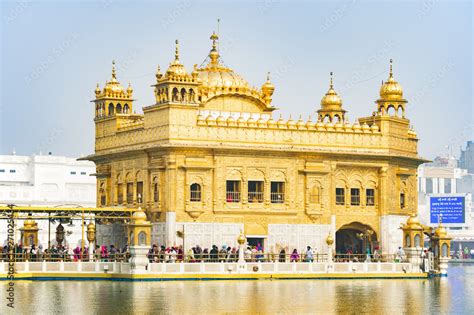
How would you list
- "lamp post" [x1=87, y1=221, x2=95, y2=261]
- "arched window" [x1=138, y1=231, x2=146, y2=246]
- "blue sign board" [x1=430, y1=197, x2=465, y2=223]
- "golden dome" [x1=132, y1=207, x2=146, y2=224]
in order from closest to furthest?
"arched window" [x1=138, y1=231, x2=146, y2=246], "golden dome" [x1=132, y1=207, x2=146, y2=224], "lamp post" [x1=87, y1=221, x2=95, y2=261], "blue sign board" [x1=430, y1=197, x2=465, y2=223]

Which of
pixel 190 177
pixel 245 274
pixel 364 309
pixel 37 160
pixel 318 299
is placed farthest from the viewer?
pixel 37 160

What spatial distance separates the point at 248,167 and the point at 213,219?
9.67ft

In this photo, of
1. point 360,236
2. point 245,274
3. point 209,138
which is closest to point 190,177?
point 209,138

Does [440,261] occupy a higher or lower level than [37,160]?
lower

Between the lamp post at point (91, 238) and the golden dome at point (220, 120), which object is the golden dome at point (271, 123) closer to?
the golden dome at point (220, 120)

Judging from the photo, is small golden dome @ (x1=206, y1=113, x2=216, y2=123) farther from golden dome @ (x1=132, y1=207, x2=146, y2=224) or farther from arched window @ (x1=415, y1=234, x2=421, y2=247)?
arched window @ (x1=415, y1=234, x2=421, y2=247)

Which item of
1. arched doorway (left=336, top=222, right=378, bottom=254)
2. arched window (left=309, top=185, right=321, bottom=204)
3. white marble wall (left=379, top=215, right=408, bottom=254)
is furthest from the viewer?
arched doorway (left=336, top=222, right=378, bottom=254)

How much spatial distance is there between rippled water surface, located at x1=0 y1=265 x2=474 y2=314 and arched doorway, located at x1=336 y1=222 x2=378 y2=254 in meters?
8.96

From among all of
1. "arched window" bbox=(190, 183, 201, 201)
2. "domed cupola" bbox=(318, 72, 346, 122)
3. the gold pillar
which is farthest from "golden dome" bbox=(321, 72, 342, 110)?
the gold pillar

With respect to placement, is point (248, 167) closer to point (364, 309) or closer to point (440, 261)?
point (440, 261)

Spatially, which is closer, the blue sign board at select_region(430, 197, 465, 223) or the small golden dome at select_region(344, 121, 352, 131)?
the small golden dome at select_region(344, 121, 352, 131)

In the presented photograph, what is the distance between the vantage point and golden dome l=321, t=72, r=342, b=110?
219ft

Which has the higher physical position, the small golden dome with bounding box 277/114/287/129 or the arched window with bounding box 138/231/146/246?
the small golden dome with bounding box 277/114/287/129

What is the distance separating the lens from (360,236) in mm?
61375
